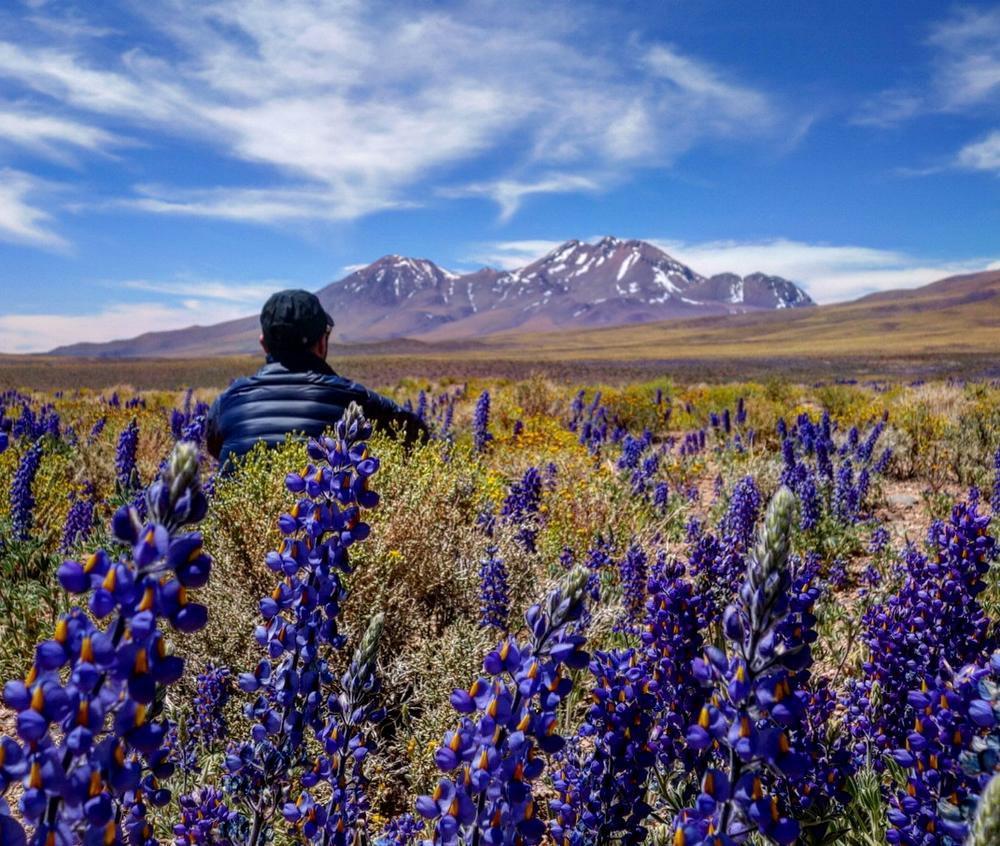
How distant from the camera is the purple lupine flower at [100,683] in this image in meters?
0.97

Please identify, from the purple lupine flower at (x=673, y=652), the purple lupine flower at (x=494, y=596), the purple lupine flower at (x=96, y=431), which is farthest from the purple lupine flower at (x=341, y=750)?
the purple lupine flower at (x=96, y=431)

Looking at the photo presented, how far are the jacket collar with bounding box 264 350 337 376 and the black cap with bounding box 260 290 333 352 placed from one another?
0.06 meters

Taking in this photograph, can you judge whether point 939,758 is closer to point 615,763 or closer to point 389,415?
point 615,763

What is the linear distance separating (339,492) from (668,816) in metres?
1.74

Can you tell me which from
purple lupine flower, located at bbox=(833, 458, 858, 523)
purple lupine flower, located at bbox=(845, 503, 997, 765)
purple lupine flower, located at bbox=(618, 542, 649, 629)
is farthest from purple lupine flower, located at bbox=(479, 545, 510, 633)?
purple lupine flower, located at bbox=(833, 458, 858, 523)

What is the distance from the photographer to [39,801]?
95cm

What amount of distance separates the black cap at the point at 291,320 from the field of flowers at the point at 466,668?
0.77 meters

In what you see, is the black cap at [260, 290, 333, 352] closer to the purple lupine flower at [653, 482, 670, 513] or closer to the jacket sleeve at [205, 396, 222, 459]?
the jacket sleeve at [205, 396, 222, 459]

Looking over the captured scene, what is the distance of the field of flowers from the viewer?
1.05 meters

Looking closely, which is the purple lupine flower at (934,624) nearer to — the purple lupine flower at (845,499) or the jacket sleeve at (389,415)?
the jacket sleeve at (389,415)

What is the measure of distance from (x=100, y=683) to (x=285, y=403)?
3.58 meters

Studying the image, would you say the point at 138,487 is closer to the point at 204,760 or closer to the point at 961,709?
the point at 204,760

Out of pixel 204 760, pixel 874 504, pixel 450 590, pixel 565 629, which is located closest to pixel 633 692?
pixel 565 629

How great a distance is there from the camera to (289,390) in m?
4.43
